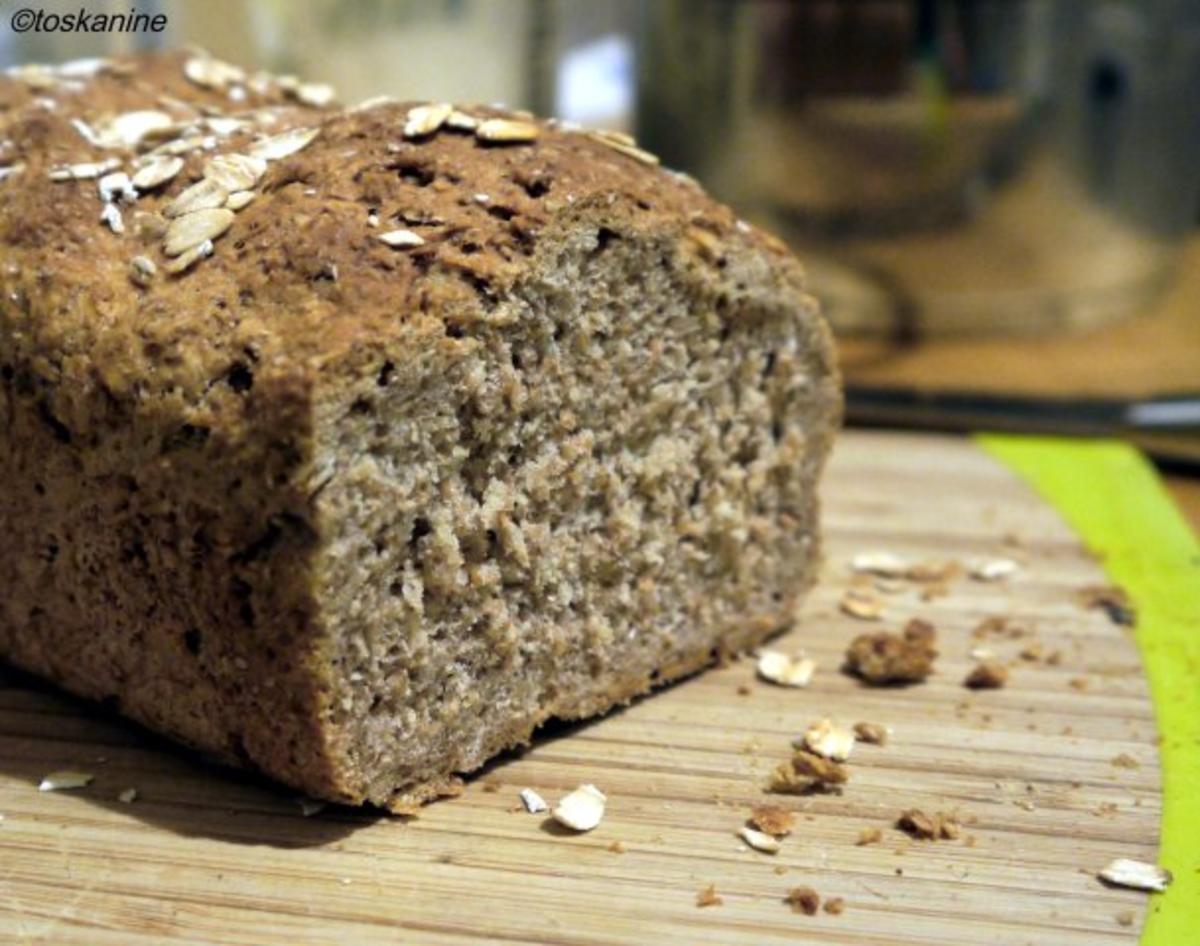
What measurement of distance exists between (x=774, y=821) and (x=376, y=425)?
656 mm

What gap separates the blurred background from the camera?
2977mm

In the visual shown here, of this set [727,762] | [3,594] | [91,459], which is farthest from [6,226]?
[727,762]

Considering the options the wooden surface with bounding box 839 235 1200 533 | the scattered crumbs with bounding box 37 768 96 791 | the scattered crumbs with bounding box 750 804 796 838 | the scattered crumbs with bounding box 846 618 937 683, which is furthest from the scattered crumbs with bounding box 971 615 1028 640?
the scattered crumbs with bounding box 37 768 96 791

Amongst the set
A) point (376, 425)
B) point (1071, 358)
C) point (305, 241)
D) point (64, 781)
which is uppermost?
point (305, 241)

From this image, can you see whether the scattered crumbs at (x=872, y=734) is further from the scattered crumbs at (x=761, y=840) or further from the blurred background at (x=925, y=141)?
the blurred background at (x=925, y=141)

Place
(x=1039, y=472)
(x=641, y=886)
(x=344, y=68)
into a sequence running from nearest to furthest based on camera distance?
(x=641, y=886)
(x=1039, y=472)
(x=344, y=68)

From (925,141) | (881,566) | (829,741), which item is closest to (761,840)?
(829,741)

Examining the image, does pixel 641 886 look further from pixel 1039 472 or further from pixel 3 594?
pixel 1039 472

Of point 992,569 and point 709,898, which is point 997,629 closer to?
point 992,569

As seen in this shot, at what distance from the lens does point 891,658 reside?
2.02 meters

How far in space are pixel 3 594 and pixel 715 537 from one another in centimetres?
100

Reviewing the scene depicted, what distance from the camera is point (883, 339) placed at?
3396 millimetres

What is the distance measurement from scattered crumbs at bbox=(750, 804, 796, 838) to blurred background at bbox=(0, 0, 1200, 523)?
147 cm

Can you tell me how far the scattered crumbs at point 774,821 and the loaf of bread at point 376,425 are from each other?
320 millimetres
